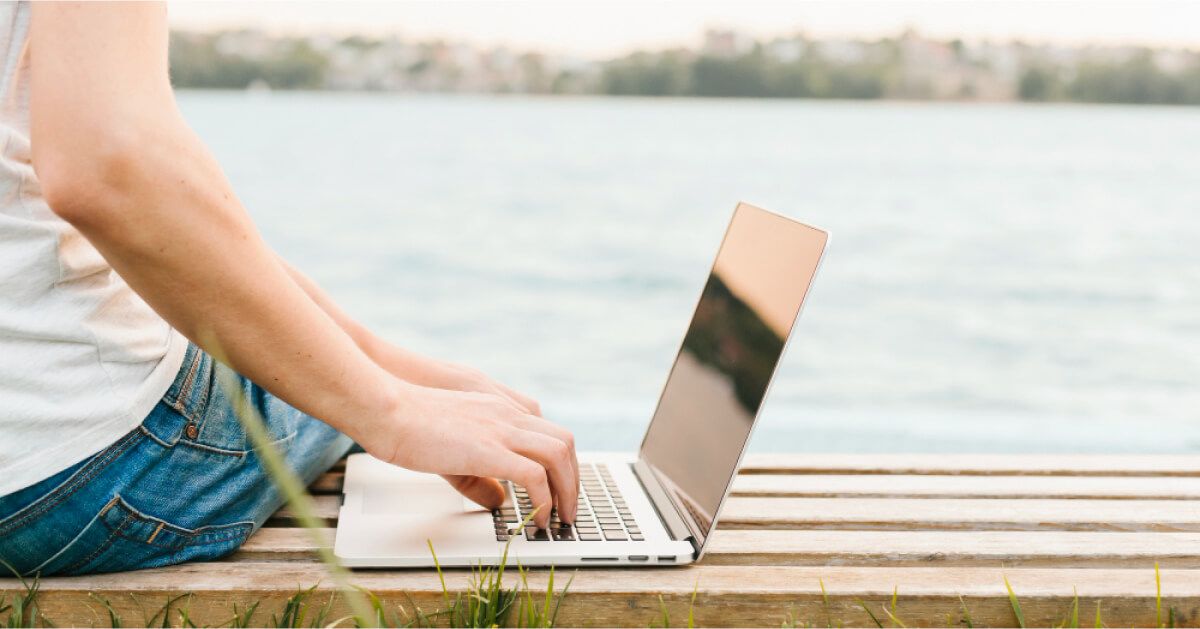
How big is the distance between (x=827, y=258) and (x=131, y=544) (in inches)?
637

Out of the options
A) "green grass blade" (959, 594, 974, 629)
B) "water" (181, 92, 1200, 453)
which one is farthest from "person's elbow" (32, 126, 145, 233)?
"water" (181, 92, 1200, 453)

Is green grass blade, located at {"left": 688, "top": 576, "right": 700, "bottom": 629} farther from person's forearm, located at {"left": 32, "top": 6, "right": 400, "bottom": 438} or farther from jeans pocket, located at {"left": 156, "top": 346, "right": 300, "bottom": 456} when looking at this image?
jeans pocket, located at {"left": 156, "top": 346, "right": 300, "bottom": 456}

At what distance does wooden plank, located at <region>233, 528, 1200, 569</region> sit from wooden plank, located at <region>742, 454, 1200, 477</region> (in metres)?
0.35

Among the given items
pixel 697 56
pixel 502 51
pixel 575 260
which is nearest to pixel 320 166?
pixel 502 51

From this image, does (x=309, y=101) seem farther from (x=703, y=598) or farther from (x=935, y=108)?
→ (x=703, y=598)

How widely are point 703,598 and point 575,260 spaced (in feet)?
46.3

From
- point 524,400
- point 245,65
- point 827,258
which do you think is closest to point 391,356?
point 524,400

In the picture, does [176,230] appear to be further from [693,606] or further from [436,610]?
[693,606]

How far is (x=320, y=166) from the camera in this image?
27422 mm

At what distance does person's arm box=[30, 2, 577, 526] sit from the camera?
925 millimetres

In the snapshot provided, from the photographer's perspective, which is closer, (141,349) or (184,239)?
(184,239)

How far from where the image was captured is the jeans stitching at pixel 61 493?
1.12 m

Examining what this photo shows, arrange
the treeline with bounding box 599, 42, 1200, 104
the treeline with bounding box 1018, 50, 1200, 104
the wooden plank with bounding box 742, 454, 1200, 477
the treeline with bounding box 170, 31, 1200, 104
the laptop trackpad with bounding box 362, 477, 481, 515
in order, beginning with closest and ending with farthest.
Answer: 1. the laptop trackpad with bounding box 362, 477, 481, 515
2. the wooden plank with bounding box 742, 454, 1200, 477
3. the treeline with bounding box 170, 31, 1200, 104
4. the treeline with bounding box 1018, 50, 1200, 104
5. the treeline with bounding box 599, 42, 1200, 104

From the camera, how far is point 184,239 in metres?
0.98
